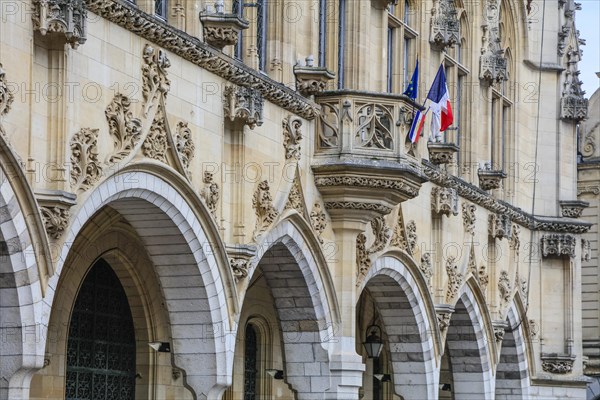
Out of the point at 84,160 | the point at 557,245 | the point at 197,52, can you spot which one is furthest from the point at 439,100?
the point at 84,160

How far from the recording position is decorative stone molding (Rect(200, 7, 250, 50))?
19.8m

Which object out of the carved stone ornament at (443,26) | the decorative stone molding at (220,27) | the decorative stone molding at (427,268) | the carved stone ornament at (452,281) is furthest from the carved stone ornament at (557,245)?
the decorative stone molding at (220,27)

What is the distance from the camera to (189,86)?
63.8 feet

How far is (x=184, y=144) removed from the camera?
19172 millimetres

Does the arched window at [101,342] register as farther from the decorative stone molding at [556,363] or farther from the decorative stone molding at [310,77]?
the decorative stone molding at [556,363]

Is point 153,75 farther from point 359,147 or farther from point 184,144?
point 359,147

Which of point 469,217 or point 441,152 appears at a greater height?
point 441,152

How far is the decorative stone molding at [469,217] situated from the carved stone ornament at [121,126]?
12.8 metres

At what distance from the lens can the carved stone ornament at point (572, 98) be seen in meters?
35.6

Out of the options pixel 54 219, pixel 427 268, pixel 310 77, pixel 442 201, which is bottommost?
pixel 54 219

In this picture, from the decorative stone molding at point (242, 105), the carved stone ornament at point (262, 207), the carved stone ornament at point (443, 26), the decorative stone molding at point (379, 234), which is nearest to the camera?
the decorative stone molding at point (242, 105)

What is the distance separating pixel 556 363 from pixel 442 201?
7.96m

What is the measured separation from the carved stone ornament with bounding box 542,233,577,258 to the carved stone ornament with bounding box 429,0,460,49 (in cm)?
689

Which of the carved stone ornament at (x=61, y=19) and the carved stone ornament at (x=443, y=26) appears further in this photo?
the carved stone ornament at (x=443, y=26)
